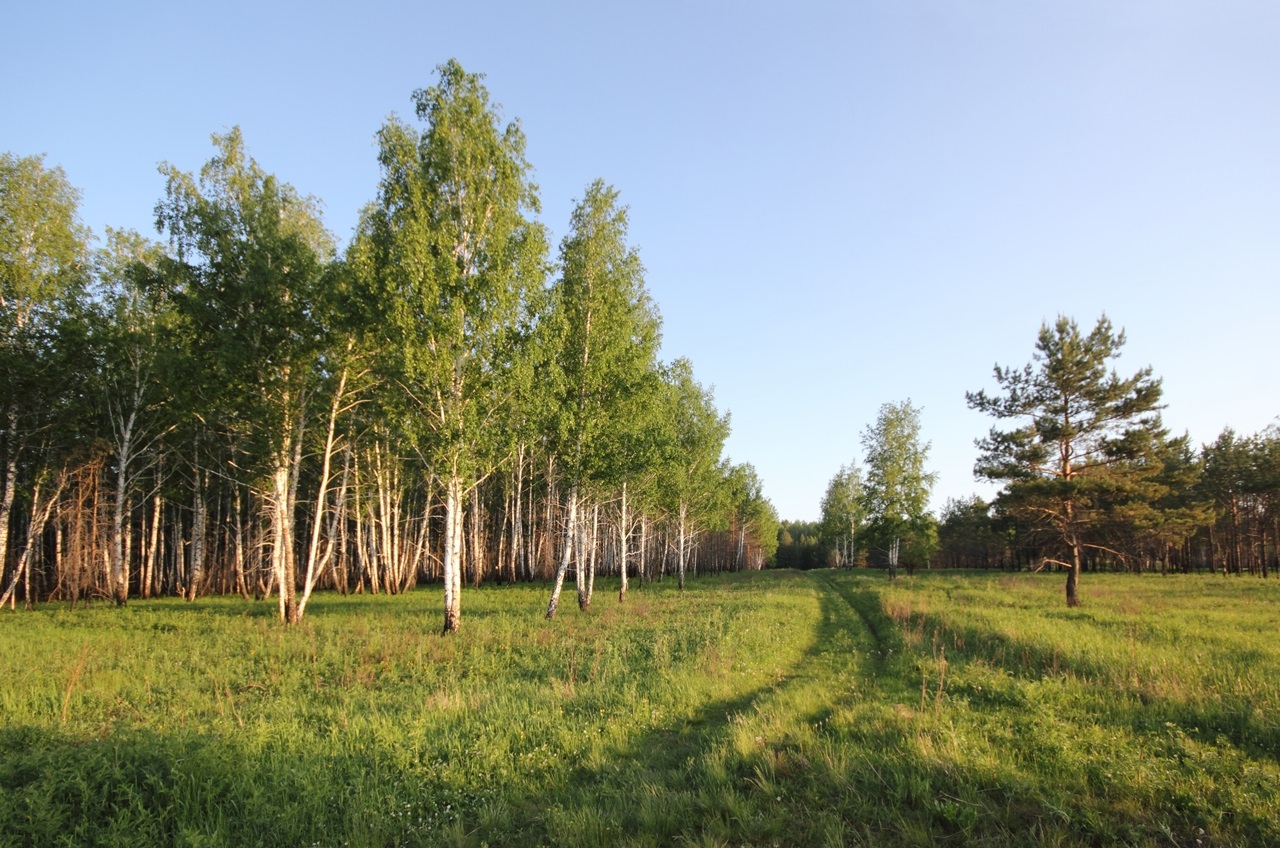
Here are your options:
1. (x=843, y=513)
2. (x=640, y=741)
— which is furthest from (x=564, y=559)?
(x=843, y=513)

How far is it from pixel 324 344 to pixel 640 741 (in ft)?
64.5

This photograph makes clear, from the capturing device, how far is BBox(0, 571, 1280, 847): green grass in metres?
5.70

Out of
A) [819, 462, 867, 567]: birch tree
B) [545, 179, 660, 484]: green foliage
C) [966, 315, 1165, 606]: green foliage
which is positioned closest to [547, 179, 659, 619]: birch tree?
[545, 179, 660, 484]: green foliage

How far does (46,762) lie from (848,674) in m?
13.3

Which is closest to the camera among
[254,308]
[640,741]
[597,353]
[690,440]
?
[640,741]

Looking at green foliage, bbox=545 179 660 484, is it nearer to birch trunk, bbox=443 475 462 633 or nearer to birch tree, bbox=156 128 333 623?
birch trunk, bbox=443 475 462 633

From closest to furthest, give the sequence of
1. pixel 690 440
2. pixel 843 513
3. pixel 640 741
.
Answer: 1. pixel 640 741
2. pixel 690 440
3. pixel 843 513

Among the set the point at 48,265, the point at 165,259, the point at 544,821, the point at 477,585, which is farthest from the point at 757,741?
the point at 48,265

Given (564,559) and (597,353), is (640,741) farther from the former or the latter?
(597,353)

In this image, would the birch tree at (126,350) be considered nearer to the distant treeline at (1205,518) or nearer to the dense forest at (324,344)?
the dense forest at (324,344)

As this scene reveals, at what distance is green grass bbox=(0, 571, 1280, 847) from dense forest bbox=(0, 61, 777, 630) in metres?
6.84

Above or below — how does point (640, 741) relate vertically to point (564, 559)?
below

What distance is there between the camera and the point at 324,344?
21469mm

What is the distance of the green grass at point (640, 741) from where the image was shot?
5.70 metres
